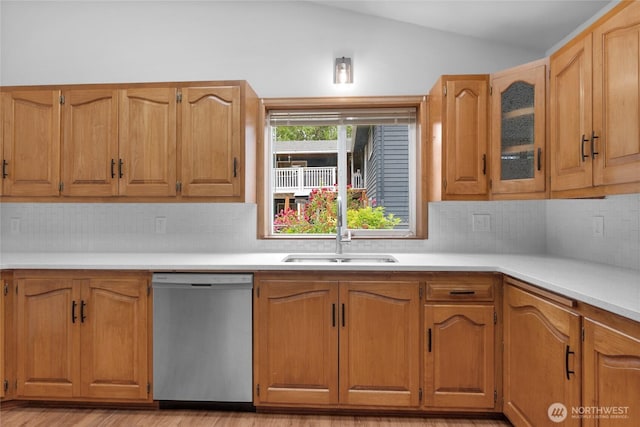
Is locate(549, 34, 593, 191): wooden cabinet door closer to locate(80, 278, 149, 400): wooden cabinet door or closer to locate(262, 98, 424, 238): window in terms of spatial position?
locate(262, 98, 424, 238): window

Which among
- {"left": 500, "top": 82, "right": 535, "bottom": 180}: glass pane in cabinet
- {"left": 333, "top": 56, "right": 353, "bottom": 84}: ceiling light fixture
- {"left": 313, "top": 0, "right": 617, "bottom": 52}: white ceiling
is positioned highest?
{"left": 313, "top": 0, "right": 617, "bottom": 52}: white ceiling

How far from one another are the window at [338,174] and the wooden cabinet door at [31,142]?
1.38m

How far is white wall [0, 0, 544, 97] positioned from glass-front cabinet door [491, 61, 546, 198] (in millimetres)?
571

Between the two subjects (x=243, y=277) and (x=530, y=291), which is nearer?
(x=530, y=291)

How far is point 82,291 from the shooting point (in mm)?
2184

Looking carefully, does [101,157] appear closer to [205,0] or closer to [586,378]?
[205,0]

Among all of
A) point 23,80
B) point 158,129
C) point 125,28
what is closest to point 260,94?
point 158,129

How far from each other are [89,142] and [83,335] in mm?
1197

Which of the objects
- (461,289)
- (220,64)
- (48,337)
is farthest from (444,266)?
(48,337)

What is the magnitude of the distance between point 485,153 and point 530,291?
0.95 m

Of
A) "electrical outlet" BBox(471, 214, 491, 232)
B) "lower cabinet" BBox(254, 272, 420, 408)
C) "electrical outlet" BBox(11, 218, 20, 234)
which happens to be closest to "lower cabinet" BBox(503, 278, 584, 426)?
"lower cabinet" BBox(254, 272, 420, 408)

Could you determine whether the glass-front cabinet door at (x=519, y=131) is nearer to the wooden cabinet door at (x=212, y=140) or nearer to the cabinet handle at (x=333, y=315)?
the cabinet handle at (x=333, y=315)

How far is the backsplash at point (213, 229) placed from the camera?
2.75m

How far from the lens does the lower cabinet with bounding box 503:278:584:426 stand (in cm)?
147
